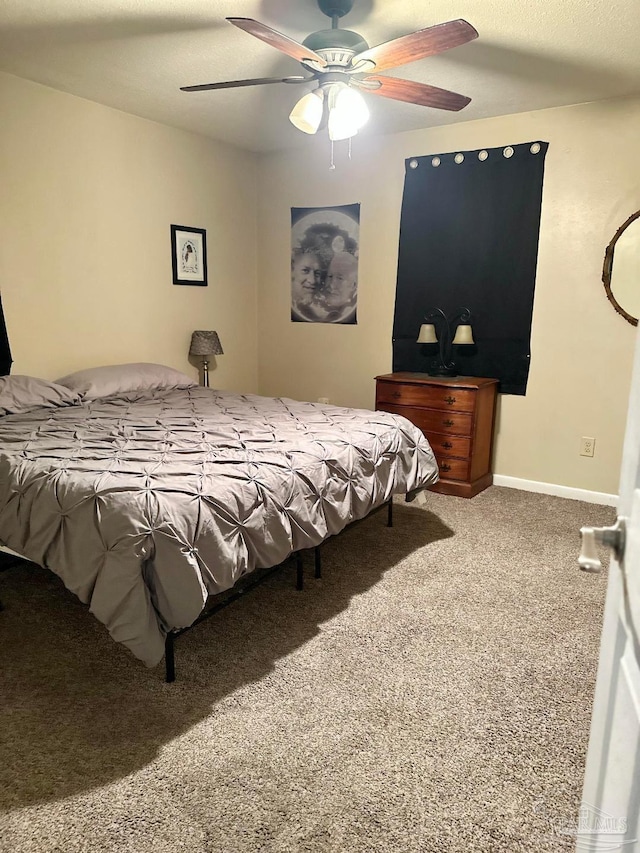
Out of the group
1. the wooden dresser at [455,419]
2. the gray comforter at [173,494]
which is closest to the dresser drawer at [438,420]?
the wooden dresser at [455,419]

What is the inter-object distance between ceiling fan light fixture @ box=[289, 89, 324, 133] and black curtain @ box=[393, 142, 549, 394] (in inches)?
69.5

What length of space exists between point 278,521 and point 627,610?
1.54 m

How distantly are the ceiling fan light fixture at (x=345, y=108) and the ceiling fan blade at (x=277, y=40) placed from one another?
138 millimetres

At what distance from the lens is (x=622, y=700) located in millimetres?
817

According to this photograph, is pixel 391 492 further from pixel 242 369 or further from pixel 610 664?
pixel 242 369

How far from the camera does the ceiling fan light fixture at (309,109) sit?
262cm

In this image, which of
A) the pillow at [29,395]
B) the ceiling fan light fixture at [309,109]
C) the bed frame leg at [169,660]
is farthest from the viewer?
the pillow at [29,395]

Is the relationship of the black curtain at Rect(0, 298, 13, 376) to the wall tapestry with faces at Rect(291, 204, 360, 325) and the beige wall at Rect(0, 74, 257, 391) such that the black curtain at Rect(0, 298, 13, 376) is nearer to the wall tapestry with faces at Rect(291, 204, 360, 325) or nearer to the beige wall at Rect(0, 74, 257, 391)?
the beige wall at Rect(0, 74, 257, 391)

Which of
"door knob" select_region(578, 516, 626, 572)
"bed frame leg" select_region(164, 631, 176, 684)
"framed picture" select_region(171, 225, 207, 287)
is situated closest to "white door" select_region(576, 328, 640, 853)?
"door knob" select_region(578, 516, 626, 572)

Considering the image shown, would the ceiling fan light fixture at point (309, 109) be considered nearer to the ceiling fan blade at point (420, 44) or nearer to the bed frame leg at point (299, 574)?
the ceiling fan blade at point (420, 44)

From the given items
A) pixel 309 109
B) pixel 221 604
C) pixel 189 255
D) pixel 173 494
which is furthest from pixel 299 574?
pixel 189 255

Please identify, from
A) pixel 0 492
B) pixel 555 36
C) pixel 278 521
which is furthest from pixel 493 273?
pixel 0 492

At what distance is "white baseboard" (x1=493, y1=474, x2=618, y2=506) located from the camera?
388cm

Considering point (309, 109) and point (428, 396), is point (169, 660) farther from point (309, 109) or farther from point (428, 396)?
point (428, 396)
